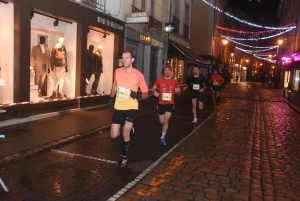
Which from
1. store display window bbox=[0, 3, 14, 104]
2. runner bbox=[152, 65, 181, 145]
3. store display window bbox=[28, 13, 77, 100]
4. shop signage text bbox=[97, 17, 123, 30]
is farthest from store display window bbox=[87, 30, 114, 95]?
runner bbox=[152, 65, 181, 145]

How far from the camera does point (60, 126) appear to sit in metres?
7.97

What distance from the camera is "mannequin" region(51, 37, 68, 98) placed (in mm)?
10227

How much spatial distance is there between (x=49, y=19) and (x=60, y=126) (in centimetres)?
406

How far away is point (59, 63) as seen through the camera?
1026 centimetres

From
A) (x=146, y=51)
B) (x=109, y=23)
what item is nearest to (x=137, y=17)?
(x=109, y=23)

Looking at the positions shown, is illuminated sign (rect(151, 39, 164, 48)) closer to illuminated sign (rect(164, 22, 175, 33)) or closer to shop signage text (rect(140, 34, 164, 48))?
shop signage text (rect(140, 34, 164, 48))

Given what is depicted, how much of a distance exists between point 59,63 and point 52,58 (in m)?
0.29

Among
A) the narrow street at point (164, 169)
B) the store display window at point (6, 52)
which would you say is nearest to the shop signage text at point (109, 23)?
the store display window at point (6, 52)

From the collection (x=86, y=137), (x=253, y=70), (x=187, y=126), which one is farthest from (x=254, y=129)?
(x=253, y=70)

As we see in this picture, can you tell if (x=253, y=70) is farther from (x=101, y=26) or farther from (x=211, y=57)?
(x=101, y=26)

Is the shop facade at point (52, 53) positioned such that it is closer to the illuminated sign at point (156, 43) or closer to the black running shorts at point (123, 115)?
the illuminated sign at point (156, 43)

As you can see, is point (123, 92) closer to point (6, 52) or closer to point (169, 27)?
point (6, 52)

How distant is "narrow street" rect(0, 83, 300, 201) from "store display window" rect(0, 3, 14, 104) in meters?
1.63

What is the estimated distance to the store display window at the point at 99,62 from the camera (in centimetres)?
1203
